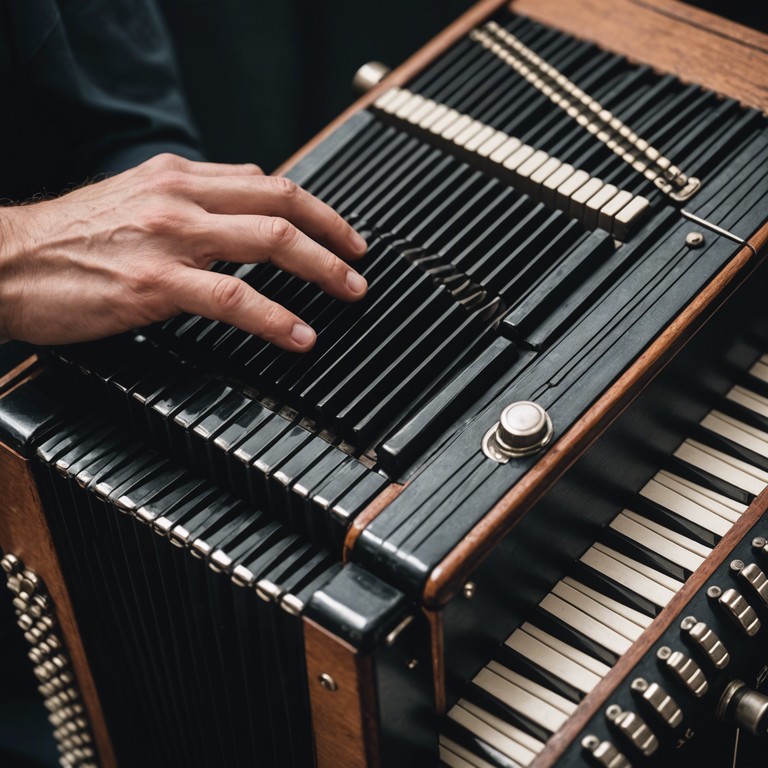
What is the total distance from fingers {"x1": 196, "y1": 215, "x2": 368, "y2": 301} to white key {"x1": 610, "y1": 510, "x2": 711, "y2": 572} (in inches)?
17.2

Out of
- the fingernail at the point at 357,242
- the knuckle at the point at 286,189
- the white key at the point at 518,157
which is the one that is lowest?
the knuckle at the point at 286,189

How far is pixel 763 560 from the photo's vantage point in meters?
1.20

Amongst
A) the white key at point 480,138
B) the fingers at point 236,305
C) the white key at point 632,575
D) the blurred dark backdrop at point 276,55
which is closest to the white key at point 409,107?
the white key at point 480,138

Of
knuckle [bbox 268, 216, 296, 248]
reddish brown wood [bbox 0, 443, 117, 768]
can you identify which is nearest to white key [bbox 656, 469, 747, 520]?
knuckle [bbox 268, 216, 296, 248]

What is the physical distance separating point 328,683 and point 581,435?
37cm

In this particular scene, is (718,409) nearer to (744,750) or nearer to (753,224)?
(753,224)

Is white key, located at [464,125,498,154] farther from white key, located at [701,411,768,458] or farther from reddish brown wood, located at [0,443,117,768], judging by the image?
reddish brown wood, located at [0,443,117,768]

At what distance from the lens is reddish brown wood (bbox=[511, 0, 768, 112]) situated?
1.42 meters

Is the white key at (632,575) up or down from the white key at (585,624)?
up

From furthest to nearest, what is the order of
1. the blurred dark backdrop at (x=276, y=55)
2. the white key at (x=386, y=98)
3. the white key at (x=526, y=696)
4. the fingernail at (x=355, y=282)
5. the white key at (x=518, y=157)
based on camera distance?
the blurred dark backdrop at (x=276, y=55)
the white key at (x=386, y=98)
the white key at (x=518, y=157)
the fingernail at (x=355, y=282)
the white key at (x=526, y=696)

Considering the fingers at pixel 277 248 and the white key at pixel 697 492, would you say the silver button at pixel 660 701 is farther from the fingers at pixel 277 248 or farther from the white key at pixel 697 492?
the fingers at pixel 277 248

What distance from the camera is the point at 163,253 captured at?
1206mm

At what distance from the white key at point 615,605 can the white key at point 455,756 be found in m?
0.22

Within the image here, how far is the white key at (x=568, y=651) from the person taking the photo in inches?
44.9
